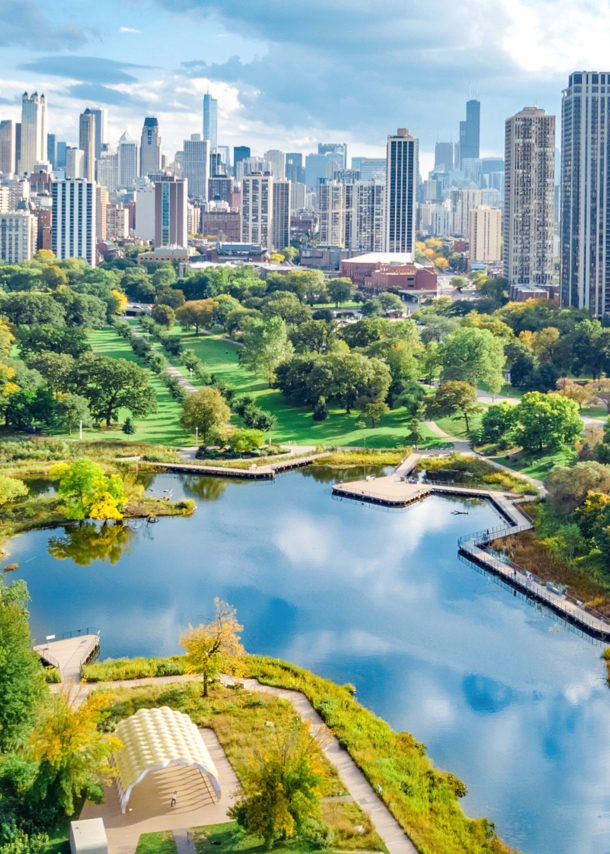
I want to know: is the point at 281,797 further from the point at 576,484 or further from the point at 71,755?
the point at 576,484

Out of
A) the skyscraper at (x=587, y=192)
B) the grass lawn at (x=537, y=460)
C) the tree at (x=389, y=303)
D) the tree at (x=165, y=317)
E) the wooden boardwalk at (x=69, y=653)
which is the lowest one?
the wooden boardwalk at (x=69, y=653)

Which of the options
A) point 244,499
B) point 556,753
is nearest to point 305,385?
point 244,499

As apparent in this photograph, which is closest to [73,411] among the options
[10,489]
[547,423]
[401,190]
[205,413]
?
[205,413]

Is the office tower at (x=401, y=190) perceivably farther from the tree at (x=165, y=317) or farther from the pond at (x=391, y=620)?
the pond at (x=391, y=620)

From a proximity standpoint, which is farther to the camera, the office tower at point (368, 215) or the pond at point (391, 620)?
the office tower at point (368, 215)

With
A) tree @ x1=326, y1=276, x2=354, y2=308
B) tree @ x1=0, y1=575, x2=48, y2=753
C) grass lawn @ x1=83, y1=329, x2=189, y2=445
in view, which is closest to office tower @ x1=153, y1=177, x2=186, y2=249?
tree @ x1=326, y1=276, x2=354, y2=308

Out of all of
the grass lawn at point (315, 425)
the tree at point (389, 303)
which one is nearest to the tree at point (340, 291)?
the tree at point (389, 303)

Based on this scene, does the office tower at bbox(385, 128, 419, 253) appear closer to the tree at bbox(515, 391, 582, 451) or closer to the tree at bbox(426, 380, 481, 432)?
the tree at bbox(426, 380, 481, 432)

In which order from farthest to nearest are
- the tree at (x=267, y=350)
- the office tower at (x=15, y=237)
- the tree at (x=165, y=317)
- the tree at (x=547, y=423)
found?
the office tower at (x=15, y=237), the tree at (x=165, y=317), the tree at (x=267, y=350), the tree at (x=547, y=423)
